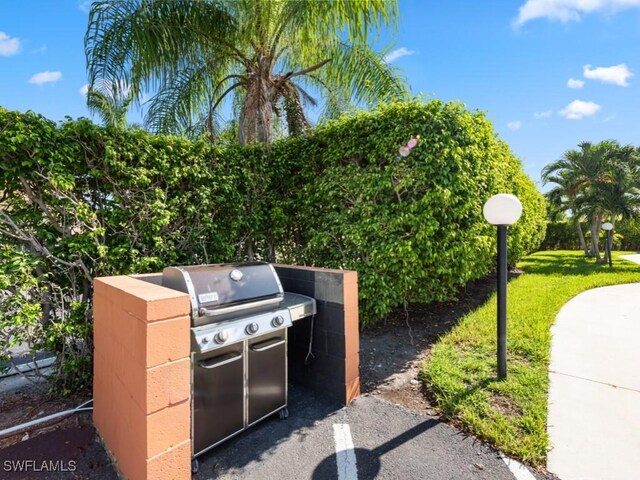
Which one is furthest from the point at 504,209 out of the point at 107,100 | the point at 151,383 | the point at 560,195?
the point at 560,195

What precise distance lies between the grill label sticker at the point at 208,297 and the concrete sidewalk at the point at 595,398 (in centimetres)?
294

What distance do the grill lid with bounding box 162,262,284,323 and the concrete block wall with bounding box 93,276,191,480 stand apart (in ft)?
0.64

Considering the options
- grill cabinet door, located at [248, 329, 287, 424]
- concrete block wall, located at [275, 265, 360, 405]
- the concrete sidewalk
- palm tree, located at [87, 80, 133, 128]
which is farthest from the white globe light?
palm tree, located at [87, 80, 133, 128]

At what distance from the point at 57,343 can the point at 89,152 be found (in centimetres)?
226

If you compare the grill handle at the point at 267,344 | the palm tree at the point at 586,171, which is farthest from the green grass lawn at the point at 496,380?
the palm tree at the point at 586,171

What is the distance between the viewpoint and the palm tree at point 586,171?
15.6 meters

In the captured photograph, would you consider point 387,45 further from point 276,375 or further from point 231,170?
point 276,375

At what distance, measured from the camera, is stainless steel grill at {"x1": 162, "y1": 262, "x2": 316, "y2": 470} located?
2.30 m

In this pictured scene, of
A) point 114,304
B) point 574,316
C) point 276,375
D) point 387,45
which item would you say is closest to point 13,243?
point 114,304

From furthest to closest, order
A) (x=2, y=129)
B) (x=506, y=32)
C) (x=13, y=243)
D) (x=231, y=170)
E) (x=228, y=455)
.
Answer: (x=506, y=32) < (x=231, y=170) < (x=13, y=243) < (x=2, y=129) < (x=228, y=455)

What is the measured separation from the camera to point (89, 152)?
346 centimetres

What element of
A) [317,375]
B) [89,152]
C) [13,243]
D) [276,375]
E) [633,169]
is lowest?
[317,375]

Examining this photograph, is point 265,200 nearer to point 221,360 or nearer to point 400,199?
point 400,199

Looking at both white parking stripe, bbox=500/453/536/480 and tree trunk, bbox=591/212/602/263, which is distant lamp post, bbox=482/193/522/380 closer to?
white parking stripe, bbox=500/453/536/480
